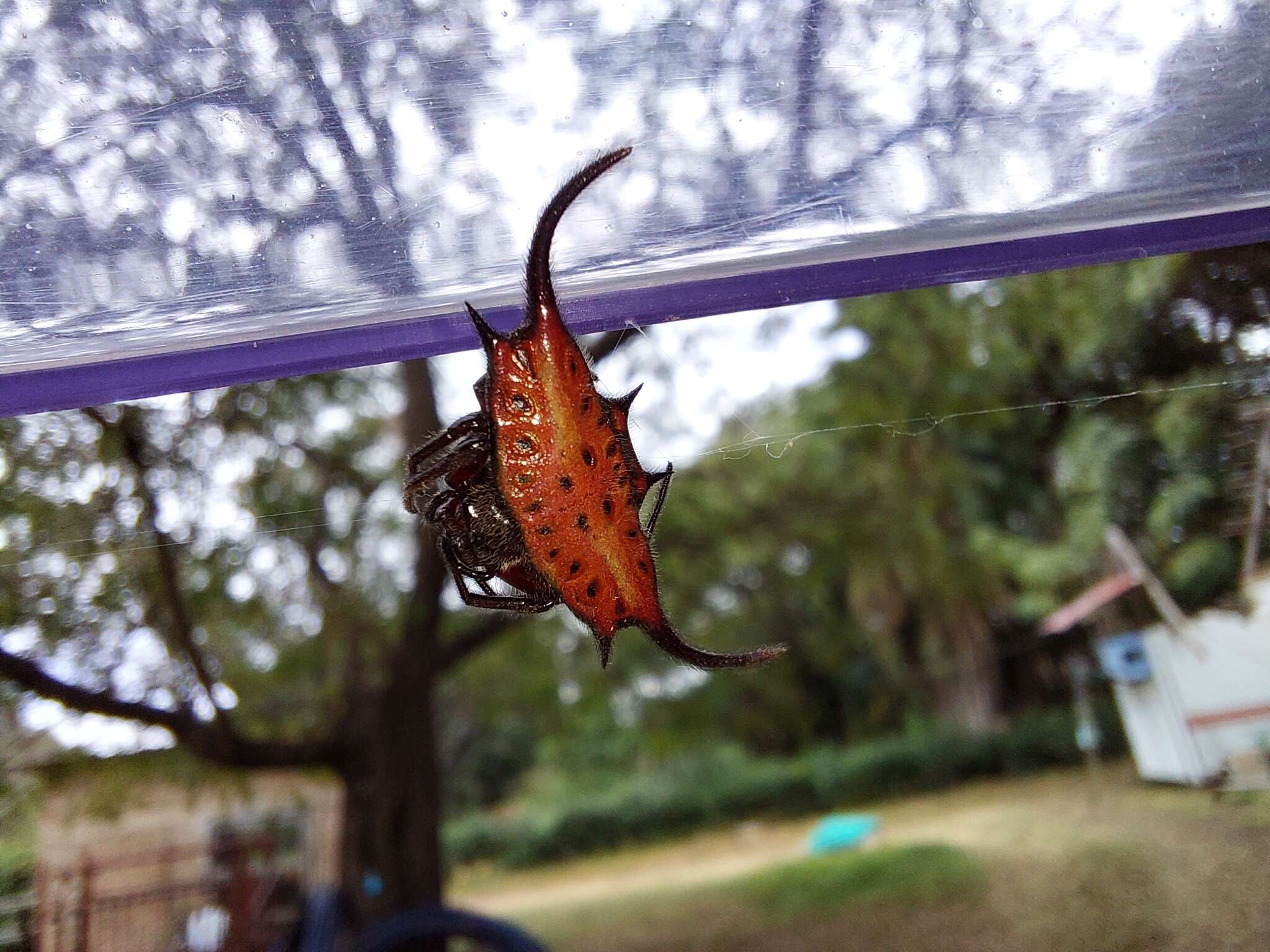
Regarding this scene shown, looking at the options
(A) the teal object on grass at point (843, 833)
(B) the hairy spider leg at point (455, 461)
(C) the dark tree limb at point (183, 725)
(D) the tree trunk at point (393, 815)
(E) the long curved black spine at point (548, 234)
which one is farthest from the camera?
(A) the teal object on grass at point (843, 833)

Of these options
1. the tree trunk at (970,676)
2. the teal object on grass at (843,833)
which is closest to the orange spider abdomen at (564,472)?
the teal object on grass at (843,833)

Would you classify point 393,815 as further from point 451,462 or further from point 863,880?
point 451,462

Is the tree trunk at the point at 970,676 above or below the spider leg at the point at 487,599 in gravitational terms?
below

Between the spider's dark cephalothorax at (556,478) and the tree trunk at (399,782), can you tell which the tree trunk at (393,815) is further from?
the spider's dark cephalothorax at (556,478)

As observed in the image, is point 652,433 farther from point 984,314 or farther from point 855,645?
point 855,645

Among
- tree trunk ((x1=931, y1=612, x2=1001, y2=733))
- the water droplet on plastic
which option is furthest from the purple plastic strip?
tree trunk ((x1=931, y1=612, x2=1001, y2=733))

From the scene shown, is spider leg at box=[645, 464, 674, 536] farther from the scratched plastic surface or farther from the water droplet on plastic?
the water droplet on plastic

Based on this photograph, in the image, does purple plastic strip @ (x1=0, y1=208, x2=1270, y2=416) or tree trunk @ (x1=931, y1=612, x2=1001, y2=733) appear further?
tree trunk @ (x1=931, y1=612, x2=1001, y2=733)
